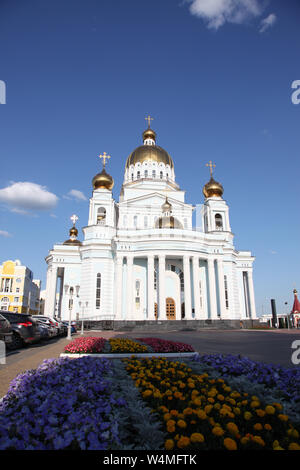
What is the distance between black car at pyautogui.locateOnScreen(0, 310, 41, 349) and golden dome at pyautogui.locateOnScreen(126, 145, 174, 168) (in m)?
35.8

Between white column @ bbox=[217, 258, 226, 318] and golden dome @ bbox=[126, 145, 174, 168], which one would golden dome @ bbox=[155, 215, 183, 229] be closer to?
white column @ bbox=[217, 258, 226, 318]

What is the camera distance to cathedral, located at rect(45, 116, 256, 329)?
32.8 m

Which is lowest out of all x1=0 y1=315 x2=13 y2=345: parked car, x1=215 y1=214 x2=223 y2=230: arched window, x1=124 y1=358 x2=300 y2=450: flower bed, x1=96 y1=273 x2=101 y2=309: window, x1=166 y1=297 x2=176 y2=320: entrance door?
x1=124 y1=358 x2=300 y2=450: flower bed

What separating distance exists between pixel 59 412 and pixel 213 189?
1668 inches

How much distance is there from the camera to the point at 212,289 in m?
34.7

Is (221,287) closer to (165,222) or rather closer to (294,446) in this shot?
(165,222)

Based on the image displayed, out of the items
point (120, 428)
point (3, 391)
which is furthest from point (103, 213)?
point (120, 428)

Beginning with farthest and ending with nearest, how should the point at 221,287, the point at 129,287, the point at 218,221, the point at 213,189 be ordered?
the point at 218,221, the point at 213,189, the point at 221,287, the point at 129,287

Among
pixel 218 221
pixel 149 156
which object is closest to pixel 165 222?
pixel 218 221

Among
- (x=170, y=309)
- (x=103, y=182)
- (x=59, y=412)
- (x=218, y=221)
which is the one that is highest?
(x=103, y=182)

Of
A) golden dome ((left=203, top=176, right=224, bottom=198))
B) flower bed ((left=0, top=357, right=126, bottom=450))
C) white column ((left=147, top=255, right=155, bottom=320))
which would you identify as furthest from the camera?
golden dome ((left=203, top=176, right=224, bottom=198))

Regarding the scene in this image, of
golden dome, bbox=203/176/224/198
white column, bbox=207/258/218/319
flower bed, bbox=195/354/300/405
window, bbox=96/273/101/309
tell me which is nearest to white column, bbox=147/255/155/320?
window, bbox=96/273/101/309

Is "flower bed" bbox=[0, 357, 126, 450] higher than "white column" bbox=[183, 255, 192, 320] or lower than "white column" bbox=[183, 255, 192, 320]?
lower
